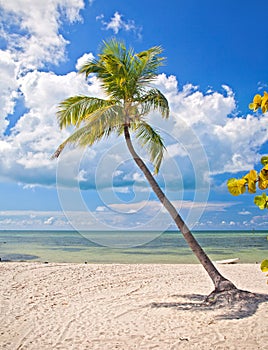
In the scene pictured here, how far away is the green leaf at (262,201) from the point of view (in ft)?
5.14

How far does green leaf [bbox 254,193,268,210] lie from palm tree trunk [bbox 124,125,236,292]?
677 cm

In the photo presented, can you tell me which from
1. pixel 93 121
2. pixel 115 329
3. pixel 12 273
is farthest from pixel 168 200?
pixel 12 273

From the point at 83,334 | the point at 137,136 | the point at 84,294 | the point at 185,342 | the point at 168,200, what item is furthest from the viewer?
the point at 84,294

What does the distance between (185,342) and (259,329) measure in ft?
4.76

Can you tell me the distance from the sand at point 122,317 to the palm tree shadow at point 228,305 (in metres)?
0.02

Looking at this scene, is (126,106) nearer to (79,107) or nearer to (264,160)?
(79,107)

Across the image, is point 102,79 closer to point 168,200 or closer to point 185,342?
point 168,200

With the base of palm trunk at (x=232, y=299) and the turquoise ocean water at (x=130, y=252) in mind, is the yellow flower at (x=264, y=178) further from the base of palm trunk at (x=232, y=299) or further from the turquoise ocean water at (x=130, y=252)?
the turquoise ocean water at (x=130, y=252)

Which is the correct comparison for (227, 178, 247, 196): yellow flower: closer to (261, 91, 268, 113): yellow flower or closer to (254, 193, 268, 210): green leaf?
(254, 193, 268, 210): green leaf

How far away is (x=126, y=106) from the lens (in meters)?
8.58

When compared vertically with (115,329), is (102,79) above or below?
above

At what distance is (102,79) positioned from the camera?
28.8 ft

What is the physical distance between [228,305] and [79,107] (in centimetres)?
549

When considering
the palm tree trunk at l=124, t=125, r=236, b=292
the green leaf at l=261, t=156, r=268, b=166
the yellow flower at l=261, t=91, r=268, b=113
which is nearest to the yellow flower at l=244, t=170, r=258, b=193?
the green leaf at l=261, t=156, r=268, b=166
